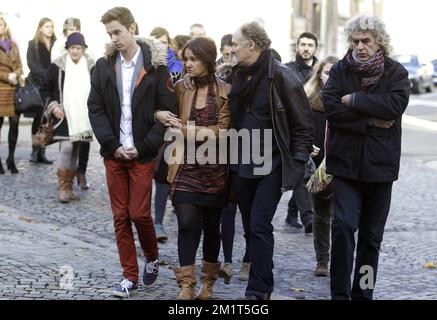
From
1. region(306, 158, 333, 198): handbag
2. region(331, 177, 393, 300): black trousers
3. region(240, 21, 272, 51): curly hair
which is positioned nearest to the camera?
region(331, 177, 393, 300): black trousers

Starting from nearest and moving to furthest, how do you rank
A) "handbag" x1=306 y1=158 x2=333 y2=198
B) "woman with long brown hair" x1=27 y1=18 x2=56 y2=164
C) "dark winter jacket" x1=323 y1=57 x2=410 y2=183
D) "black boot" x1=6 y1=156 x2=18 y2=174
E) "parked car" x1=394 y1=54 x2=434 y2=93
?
"dark winter jacket" x1=323 y1=57 x2=410 y2=183
"handbag" x1=306 y1=158 x2=333 y2=198
"black boot" x1=6 y1=156 x2=18 y2=174
"woman with long brown hair" x1=27 y1=18 x2=56 y2=164
"parked car" x1=394 y1=54 x2=434 y2=93

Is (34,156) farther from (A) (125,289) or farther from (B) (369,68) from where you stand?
(B) (369,68)

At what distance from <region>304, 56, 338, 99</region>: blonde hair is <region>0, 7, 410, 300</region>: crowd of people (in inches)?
43.0

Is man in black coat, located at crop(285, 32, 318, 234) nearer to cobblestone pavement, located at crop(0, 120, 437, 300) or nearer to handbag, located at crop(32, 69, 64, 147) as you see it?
cobblestone pavement, located at crop(0, 120, 437, 300)

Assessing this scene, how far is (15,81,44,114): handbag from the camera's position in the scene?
13.0m

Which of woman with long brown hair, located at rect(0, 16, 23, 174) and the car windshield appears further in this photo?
the car windshield

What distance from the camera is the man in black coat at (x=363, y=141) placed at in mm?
6133

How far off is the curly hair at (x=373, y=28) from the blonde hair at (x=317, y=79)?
1620 mm

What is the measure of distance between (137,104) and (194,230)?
0.93 meters

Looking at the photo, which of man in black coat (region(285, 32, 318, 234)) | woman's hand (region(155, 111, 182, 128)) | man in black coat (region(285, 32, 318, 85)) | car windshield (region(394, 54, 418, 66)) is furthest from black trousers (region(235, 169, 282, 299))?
car windshield (region(394, 54, 418, 66))

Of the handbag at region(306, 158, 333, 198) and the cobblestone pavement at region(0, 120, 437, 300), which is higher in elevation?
the handbag at region(306, 158, 333, 198)

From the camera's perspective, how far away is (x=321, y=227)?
7773 millimetres

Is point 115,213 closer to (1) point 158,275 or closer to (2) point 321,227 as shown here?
(1) point 158,275
